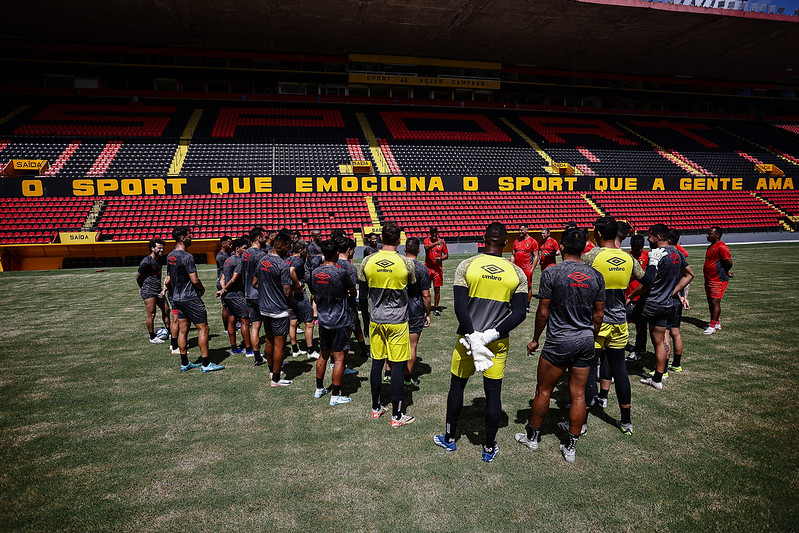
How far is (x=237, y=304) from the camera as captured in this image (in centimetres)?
683

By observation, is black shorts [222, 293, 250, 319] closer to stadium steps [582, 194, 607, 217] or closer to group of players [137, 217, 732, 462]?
group of players [137, 217, 732, 462]

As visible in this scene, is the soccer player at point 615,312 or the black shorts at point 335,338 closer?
the soccer player at point 615,312

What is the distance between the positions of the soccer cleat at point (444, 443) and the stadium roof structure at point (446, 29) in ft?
84.5

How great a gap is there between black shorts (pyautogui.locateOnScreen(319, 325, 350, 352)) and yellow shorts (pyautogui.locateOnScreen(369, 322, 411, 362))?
21.5 inches

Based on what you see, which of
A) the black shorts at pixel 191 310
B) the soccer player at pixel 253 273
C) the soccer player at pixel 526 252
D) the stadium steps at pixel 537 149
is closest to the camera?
the black shorts at pixel 191 310

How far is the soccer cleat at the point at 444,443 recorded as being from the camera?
3953 mm

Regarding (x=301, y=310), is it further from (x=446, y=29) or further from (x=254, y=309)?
(x=446, y=29)

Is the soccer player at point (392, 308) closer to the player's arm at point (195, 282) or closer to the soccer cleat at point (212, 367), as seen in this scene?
the player's arm at point (195, 282)

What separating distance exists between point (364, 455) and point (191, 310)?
12.6 feet

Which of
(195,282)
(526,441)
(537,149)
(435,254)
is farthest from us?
(537,149)

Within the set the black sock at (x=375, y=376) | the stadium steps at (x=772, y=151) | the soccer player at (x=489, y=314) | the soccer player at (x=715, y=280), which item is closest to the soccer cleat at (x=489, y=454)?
the soccer player at (x=489, y=314)

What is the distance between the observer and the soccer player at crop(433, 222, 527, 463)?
11.5 ft

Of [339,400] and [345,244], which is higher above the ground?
[345,244]

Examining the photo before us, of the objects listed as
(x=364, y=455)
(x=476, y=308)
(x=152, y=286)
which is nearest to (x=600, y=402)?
(x=476, y=308)
